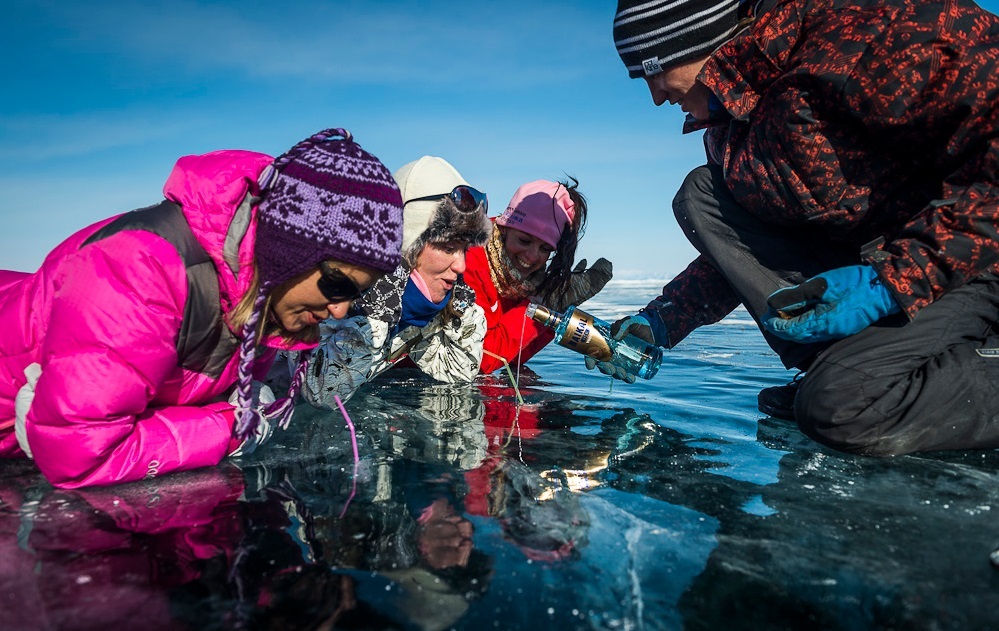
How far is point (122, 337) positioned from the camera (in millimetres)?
2043

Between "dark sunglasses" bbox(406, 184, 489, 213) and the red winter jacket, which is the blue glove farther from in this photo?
the red winter jacket

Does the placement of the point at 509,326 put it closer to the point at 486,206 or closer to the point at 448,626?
the point at 486,206

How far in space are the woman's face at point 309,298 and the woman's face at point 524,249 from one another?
7.93 feet

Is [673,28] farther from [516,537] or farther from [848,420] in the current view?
[516,537]

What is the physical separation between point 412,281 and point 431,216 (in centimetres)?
34

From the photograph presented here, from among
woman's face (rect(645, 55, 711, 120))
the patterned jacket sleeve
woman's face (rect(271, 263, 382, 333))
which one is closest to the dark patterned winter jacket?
the patterned jacket sleeve

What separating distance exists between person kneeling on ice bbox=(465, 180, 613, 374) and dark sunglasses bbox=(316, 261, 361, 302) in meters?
2.33

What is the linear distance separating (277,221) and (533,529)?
1258 millimetres

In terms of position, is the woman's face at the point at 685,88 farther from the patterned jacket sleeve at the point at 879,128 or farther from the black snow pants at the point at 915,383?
the black snow pants at the point at 915,383

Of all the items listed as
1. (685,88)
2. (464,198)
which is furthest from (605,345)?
(685,88)

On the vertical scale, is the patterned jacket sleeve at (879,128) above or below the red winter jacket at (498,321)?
Result: above

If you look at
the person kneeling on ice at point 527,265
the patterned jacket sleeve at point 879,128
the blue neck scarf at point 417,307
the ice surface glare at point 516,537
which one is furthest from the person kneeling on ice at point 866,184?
the person kneeling on ice at point 527,265

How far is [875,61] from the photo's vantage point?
2539 millimetres

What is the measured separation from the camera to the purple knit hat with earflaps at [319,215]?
2215mm
